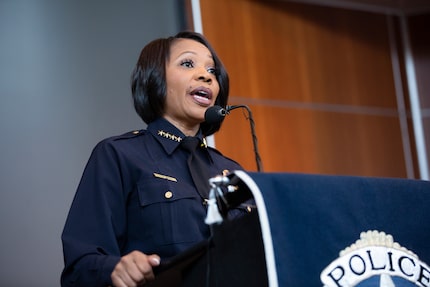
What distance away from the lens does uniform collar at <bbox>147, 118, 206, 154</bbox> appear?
221 centimetres

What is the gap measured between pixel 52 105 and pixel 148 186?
63.4 inches

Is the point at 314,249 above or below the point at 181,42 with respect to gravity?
below

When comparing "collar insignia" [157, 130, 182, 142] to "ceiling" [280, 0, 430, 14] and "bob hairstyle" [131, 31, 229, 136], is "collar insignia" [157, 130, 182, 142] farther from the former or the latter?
"ceiling" [280, 0, 430, 14]

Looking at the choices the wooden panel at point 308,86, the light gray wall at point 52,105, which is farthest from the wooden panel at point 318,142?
the light gray wall at point 52,105

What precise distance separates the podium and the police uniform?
29cm

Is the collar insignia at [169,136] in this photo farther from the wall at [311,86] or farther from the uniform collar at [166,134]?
the wall at [311,86]

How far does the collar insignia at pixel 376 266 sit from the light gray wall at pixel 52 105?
1.97 metres

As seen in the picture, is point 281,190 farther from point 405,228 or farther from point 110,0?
point 110,0

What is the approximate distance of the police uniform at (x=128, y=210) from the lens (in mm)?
1884

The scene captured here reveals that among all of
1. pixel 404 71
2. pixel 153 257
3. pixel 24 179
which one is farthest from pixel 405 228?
pixel 404 71

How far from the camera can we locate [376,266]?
160cm

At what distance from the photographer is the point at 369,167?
4.74 meters

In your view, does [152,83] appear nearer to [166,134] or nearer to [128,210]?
[166,134]

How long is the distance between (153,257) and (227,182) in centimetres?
25
